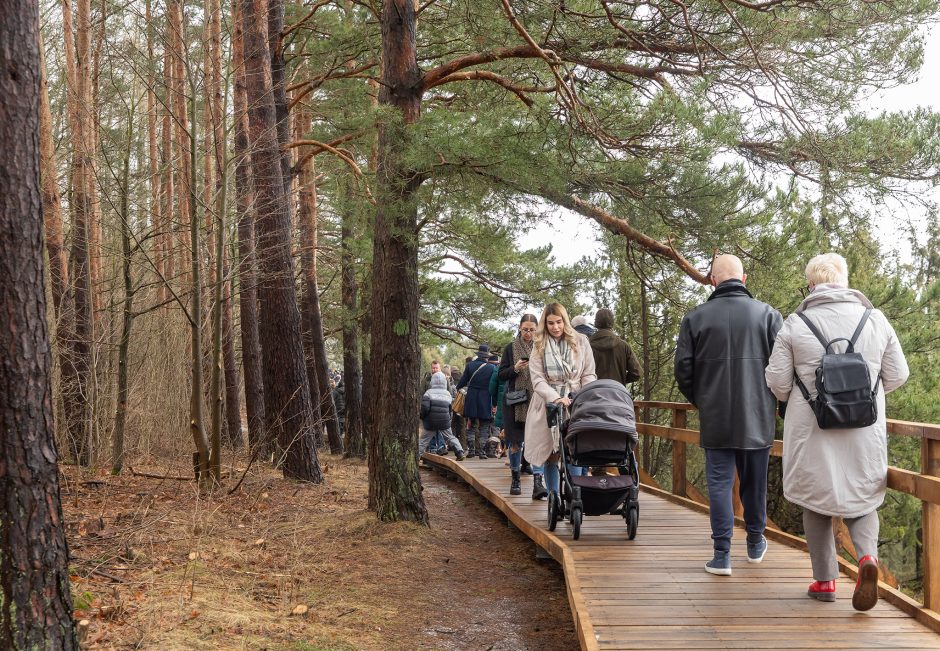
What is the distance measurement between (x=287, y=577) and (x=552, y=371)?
2679mm

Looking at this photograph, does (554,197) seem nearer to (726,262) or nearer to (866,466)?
(726,262)

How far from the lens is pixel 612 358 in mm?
8711

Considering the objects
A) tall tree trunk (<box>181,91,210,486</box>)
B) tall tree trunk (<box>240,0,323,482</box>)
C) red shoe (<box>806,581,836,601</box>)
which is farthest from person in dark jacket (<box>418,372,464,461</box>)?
red shoe (<box>806,581,836,601</box>)

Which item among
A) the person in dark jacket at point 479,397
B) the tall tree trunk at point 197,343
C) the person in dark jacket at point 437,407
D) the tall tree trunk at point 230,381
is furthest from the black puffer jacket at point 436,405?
the tall tree trunk at point 197,343

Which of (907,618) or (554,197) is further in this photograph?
(554,197)

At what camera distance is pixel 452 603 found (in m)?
6.64

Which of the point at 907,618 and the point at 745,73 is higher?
the point at 745,73

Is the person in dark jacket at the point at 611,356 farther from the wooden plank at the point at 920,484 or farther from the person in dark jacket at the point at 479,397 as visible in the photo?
the person in dark jacket at the point at 479,397

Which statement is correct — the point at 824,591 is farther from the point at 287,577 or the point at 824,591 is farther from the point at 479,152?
the point at 479,152

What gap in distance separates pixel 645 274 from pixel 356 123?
587 cm

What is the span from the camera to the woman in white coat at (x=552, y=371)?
7.19 m

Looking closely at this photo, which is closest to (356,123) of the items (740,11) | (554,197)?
(554,197)

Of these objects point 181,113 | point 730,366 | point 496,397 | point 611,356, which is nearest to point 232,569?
point 730,366

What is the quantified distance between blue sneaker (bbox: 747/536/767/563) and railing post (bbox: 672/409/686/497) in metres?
2.82
